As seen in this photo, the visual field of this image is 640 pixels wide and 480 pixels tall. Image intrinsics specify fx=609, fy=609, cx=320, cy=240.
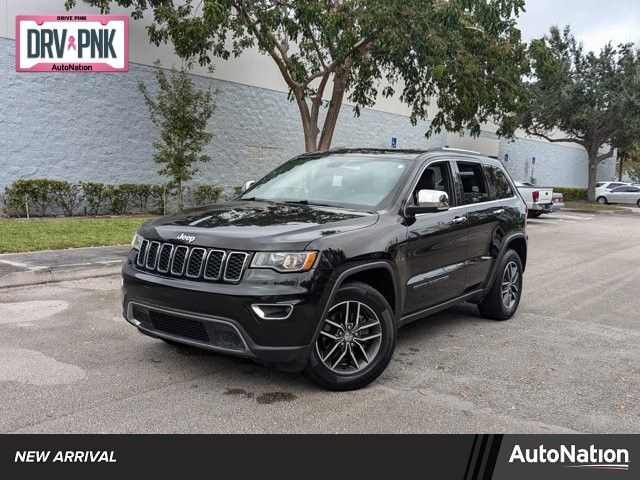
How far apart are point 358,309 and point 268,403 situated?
0.90 meters

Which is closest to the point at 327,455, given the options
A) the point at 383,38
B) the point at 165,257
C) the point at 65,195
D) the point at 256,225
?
the point at 256,225

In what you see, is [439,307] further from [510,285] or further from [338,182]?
[510,285]

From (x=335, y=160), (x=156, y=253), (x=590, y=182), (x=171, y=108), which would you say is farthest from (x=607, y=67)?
(x=156, y=253)

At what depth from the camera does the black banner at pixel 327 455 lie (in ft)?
10.5

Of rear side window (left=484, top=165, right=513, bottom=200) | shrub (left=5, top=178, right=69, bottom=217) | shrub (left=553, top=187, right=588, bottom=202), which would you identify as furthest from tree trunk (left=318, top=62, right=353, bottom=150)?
shrub (left=553, top=187, right=588, bottom=202)

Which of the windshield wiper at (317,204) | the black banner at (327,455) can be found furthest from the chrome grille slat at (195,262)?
the windshield wiper at (317,204)

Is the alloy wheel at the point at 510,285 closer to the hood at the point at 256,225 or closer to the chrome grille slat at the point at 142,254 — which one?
the hood at the point at 256,225

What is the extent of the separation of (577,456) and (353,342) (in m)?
1.60

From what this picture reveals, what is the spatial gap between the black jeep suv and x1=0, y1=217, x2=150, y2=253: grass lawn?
5.66 meters

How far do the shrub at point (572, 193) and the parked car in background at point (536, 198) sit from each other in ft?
54.2

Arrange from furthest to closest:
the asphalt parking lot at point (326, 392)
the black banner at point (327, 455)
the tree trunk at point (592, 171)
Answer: the tree trunk at point (592, 171), the asphalt parking lot at point (326, 392), the black banner at point (327, 455)

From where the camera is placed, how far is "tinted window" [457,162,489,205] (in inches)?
237

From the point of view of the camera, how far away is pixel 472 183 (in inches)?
245

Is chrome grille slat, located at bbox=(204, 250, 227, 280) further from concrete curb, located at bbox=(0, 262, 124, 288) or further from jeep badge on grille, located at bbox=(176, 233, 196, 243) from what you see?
concrete curb, located at bbox=(0, 262, 124, 288)
